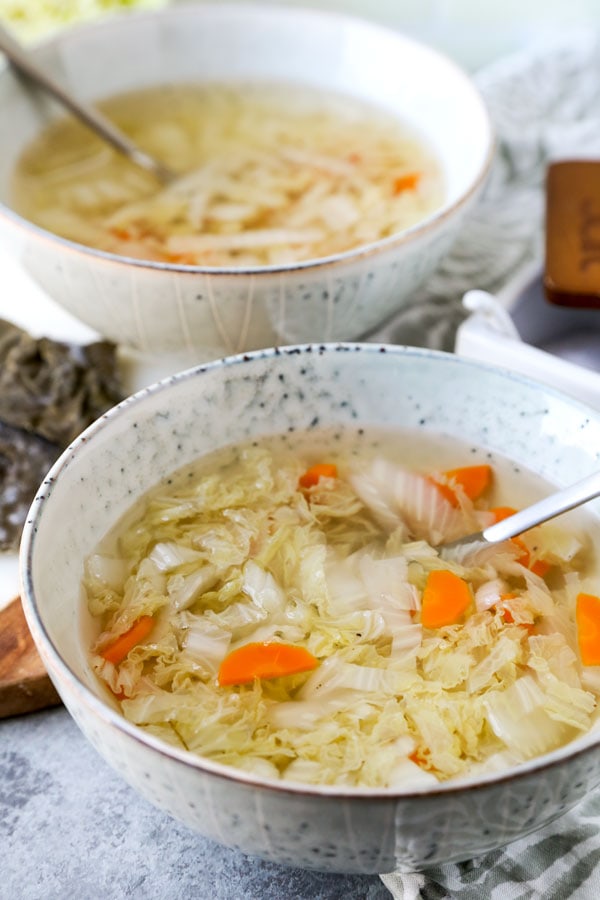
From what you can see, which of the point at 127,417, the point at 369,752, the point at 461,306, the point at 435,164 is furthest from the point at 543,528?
the point at 435,164

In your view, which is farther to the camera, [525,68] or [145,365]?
[525,68]

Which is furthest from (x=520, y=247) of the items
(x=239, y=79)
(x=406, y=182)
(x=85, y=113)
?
(x=85, y=113)

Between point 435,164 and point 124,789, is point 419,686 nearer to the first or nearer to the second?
point 124,789

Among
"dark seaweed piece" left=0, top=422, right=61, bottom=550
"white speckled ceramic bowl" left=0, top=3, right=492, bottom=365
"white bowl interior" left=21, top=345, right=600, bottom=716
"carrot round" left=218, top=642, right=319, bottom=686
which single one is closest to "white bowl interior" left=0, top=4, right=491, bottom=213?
"white speckled ceramic bowl" left=0, top=3, right=492, bottom=365

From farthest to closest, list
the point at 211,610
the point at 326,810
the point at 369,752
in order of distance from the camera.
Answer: the point at 211,610, the point at 369,752, the point at 326,810

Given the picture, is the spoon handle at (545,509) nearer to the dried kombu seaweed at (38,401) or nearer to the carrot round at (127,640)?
the carrot round at (127,640)

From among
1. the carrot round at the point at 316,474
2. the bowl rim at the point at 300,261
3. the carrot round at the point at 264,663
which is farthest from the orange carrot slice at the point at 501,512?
the bowl rim at the point at 300,261

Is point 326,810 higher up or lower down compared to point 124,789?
higher up

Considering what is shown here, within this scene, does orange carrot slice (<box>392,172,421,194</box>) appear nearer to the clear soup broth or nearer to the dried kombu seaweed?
the clear soup broth
